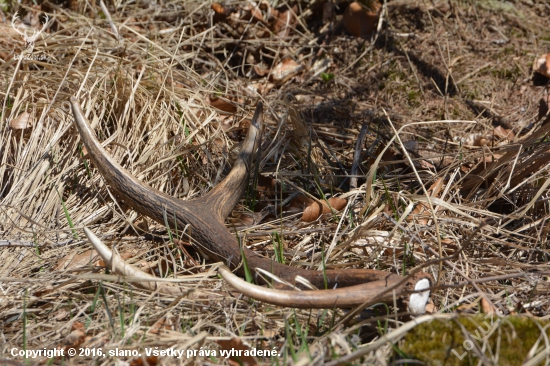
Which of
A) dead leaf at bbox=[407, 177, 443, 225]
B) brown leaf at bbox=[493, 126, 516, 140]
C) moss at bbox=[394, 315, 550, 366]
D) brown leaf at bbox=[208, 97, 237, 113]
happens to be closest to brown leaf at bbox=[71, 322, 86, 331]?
moss at bbox=[394, 315, 550, 366]

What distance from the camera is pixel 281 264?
199 cm

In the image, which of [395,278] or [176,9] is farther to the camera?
[176,9]

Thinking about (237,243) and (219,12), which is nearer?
(237,243)

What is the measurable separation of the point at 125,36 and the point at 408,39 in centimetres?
188

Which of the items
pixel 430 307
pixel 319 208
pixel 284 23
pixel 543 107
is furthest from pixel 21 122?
pixel 543 107

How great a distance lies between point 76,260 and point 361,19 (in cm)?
245

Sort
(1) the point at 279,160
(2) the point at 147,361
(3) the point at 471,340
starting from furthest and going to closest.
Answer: (1) the point at 279,160 → (2) the point at 147,361 → (3) the point at 471,340

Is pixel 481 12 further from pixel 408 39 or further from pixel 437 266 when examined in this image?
pixel 437 266

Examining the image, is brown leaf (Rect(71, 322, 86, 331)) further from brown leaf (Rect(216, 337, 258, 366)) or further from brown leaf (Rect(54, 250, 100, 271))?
brown leaf (Rect(216, 337, 258, 366))

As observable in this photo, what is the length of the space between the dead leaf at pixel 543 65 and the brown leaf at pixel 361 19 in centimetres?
104

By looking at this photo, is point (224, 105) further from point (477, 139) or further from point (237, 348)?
point (237, 348)

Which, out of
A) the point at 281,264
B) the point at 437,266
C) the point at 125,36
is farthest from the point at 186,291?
the point at 125,36

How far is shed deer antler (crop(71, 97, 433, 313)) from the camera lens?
170 centimetres

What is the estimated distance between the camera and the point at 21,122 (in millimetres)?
2600
